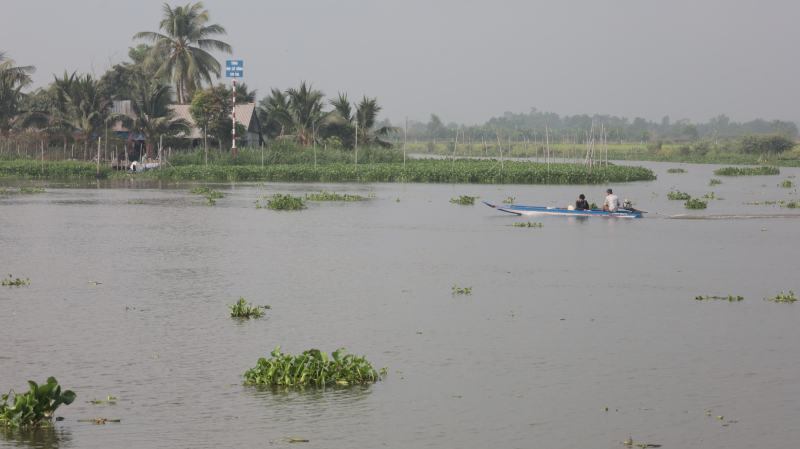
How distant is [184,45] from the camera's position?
5809cm

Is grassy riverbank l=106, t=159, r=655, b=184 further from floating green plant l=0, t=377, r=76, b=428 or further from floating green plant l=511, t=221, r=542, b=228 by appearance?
floating green plant l=0, t=377, r=76, b=428

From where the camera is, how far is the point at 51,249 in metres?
16.5

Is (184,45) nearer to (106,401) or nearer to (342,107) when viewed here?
(342,107)

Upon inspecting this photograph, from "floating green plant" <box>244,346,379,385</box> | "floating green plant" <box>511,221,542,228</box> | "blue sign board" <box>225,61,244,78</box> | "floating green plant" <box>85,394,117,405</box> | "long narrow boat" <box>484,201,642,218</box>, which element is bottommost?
"floating green plant" <box>85,394,117,405</box>

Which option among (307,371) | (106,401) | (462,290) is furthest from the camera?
(462,290)

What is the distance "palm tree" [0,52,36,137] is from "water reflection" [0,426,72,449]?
53.9 meters

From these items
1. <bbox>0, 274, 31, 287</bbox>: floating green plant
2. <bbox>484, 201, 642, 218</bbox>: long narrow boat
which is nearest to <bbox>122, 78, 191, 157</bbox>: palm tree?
<bbox>484, 201, 642, 218</bbox>: long narrow boat

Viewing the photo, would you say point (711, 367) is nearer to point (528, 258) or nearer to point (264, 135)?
point (528, 258)

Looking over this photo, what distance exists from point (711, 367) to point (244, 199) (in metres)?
26.0

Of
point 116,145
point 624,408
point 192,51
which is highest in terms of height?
point 192,51

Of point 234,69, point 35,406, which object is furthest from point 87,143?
point 35,406

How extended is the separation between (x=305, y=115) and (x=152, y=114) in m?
11.7

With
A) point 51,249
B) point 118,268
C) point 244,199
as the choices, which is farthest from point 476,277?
point 244,199

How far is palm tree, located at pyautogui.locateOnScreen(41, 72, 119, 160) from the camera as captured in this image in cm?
5003
